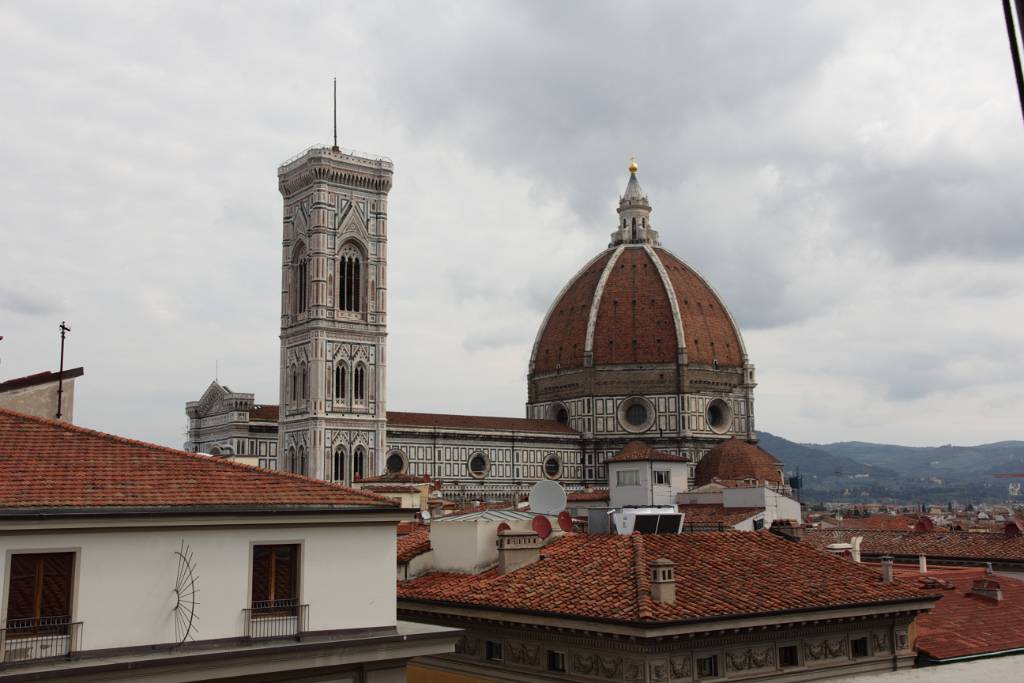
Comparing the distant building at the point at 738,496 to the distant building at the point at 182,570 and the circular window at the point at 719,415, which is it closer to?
the circular window at the point at 719,415

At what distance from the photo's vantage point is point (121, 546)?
11.4m

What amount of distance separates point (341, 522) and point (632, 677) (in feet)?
16.1

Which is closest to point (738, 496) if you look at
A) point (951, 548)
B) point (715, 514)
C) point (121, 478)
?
point (715, 514)

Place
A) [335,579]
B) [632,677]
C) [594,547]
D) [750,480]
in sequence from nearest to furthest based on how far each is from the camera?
[335,579]
[632,677]
[594,547]
[750,480]

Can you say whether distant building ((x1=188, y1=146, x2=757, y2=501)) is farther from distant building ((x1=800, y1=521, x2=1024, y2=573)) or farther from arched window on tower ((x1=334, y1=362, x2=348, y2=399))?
distant building ((x1=800, y1=521, x2=1024, y2=573))

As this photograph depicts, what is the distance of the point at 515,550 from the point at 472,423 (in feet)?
260

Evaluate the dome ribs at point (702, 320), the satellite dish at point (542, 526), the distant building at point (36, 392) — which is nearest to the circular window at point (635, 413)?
the dome ribs at point (702, 320)

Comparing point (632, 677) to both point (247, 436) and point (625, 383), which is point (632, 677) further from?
point (625, 383)

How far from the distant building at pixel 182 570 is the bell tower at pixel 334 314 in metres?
70.2

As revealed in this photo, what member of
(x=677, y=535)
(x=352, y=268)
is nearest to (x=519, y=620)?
(x=677, y=535)

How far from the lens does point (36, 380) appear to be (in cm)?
1573

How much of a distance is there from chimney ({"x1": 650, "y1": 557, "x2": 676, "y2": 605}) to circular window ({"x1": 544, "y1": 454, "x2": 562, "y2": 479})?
85.5 meters

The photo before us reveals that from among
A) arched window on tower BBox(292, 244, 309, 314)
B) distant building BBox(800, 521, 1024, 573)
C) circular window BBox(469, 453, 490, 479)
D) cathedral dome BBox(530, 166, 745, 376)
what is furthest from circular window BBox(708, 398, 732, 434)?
distant building BBox(800, 521, 1024, 573)

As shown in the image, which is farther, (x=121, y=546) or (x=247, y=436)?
(x=247, y=436)
